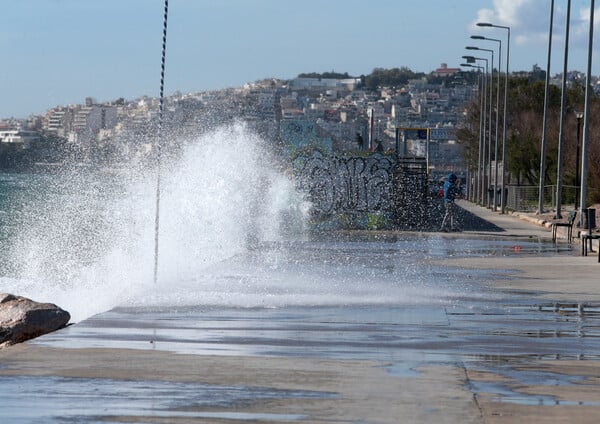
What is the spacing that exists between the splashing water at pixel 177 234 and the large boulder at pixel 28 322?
122cm

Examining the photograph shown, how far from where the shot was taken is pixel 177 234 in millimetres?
35281

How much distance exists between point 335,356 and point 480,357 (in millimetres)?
1227

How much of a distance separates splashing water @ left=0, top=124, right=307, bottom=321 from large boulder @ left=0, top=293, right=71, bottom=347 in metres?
1.22

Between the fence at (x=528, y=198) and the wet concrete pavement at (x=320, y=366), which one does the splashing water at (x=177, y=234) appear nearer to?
the wet concrete pavement at (x=320, y=366)

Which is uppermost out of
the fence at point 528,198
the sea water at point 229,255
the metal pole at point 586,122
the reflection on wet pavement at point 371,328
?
the metal pole at point 586,122

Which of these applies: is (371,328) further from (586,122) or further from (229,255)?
(586,122)

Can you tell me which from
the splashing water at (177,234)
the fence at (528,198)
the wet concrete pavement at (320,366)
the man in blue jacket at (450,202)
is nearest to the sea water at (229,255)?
the splashing water at (177,234)

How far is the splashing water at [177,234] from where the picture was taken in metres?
24.6

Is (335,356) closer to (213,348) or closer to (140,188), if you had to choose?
(213,348)

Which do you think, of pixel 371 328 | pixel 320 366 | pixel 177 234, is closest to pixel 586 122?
pixel 177 234

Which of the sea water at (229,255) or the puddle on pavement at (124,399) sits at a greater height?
the puddle on pavement at (124,399)

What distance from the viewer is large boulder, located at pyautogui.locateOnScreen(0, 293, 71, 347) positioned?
1517 cm

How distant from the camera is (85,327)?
1351 centimetres

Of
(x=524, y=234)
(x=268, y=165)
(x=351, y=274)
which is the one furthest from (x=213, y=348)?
(x=268, y=165)
